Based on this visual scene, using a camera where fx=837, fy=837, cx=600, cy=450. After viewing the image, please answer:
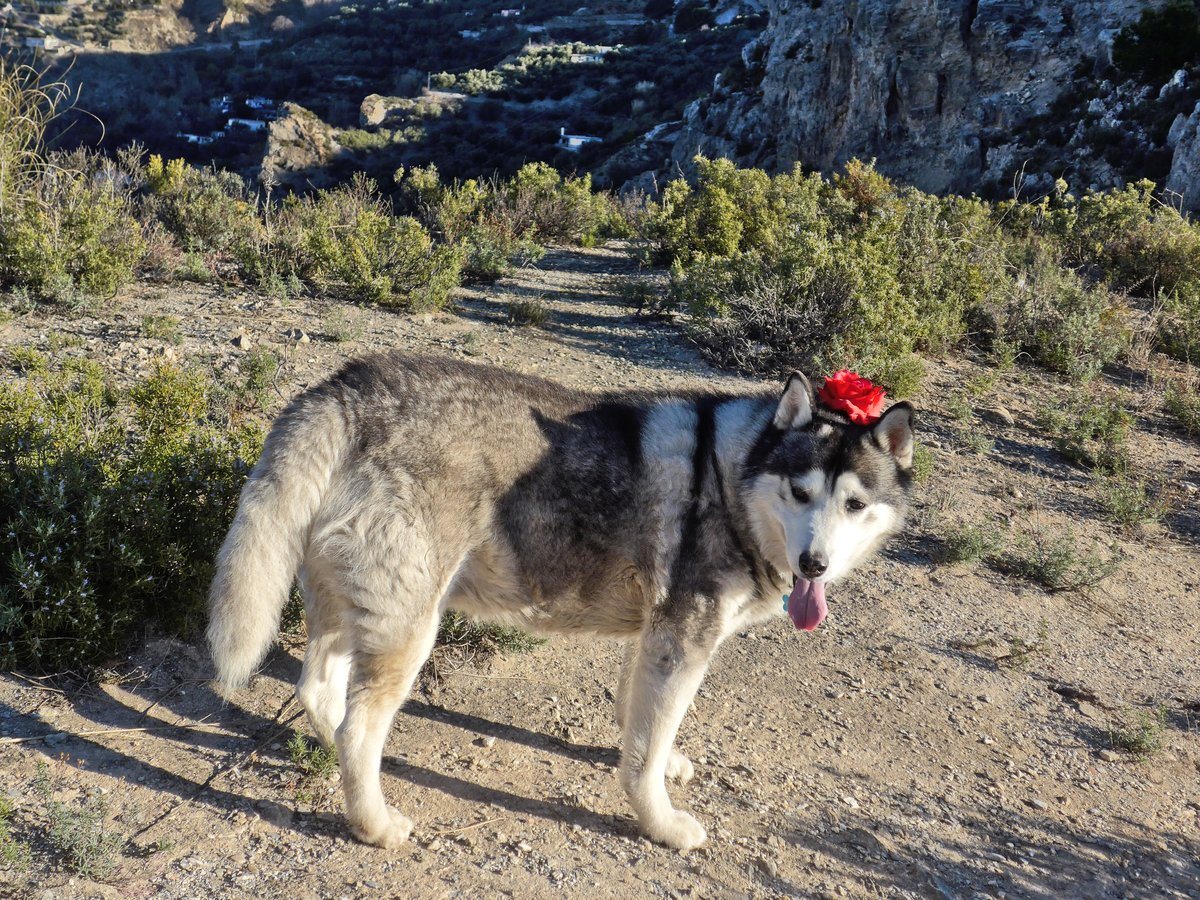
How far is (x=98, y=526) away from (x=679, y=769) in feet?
9.22

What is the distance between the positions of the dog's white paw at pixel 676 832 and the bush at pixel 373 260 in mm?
6946

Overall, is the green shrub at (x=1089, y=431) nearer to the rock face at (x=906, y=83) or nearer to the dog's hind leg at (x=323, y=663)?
the dog's hind leg at (x=323, y=663)

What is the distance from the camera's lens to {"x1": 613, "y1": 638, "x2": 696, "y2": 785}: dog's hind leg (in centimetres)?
370

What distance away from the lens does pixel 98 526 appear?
12.3ft

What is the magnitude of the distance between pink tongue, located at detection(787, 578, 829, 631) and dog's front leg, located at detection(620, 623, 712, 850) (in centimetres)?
38

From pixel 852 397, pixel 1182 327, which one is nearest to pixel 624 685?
pixel 852 397

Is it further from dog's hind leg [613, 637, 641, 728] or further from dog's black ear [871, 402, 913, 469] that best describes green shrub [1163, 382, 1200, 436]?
dog's hind leg [613, 637, 641, 728]

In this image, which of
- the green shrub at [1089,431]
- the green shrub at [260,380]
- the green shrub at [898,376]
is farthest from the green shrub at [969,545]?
the green shrub at [260,380]

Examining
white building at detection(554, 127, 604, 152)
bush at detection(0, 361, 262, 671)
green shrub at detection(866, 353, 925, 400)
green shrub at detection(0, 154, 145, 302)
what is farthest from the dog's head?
white building at detection(554, 127, 604, 152)

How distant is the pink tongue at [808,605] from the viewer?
10.6ft

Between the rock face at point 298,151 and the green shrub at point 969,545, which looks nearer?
the green shrub at point 969,545

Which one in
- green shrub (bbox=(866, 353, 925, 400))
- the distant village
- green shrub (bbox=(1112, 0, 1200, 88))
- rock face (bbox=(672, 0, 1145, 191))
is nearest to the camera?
green shrub (bbox=(866, 353, 925, 400))

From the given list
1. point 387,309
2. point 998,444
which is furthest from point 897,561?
point 387,309

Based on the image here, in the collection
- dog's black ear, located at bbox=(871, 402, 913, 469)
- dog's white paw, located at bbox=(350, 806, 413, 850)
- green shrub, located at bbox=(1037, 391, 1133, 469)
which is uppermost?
dog's black ear, located at bbox=(871, 402, 913, 469)
